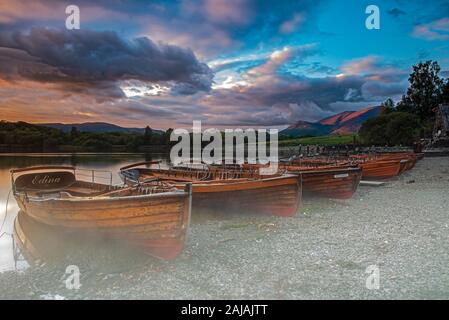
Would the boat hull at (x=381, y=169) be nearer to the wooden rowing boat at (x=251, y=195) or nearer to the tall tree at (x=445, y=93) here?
the wooden rowing boat at (x=251, y=195)

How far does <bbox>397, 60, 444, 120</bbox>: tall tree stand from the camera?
6625 centimetres

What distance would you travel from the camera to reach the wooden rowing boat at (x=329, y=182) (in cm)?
1475

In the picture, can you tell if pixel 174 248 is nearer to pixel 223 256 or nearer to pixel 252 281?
pixel 223 256

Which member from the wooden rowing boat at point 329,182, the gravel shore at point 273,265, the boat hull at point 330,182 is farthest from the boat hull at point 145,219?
the boat hull at point 330,182

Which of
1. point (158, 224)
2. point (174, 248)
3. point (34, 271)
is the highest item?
point (158, 224)

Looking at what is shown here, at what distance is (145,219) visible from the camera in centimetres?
754

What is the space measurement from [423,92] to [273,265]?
7360 cm

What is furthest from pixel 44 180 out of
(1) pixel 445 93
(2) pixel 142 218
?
(1) pixel 445 93

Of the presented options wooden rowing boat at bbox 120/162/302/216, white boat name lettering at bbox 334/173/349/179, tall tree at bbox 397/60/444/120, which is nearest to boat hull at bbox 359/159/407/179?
white boat name lettering at bbox 334/173/349/179

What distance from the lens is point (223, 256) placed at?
8.12 m

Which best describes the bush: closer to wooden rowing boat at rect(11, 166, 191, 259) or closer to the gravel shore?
the gravel shore

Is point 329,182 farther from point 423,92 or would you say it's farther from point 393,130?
point 423,92
